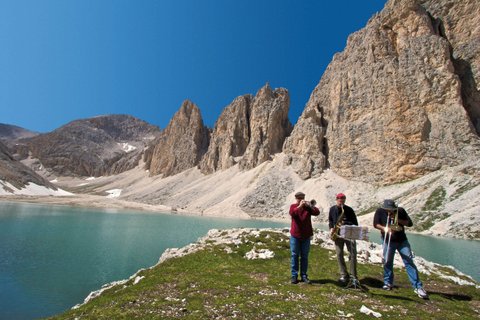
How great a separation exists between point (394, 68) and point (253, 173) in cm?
6454

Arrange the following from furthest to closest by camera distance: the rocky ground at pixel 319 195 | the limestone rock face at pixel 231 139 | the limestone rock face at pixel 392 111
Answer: the limestone rock face at pixel 231 139
the limestone rock face at pixel 392 111
the rocky ground at pixel 319 195

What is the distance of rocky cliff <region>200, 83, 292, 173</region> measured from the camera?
473 ft

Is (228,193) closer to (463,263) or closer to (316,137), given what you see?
(316,137)

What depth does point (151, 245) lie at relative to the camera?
3512cm

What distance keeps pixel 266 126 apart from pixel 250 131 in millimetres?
17381

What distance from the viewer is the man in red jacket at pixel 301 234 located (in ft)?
38.5

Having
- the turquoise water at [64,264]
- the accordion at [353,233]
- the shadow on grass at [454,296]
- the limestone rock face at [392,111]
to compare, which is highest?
the limestone rock face at [392,111]

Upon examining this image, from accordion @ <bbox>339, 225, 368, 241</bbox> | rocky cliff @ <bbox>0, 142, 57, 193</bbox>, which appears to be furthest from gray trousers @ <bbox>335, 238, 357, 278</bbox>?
rocky cliff @ <bbox>0, 142, 57, 193</bbox>

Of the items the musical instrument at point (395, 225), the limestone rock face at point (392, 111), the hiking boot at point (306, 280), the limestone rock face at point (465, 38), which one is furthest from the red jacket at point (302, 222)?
the limestone rock face at point (465, 38)

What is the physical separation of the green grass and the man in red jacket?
647mm

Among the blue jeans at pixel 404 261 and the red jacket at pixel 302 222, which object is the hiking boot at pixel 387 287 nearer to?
the blue jeans at pixel 404 261

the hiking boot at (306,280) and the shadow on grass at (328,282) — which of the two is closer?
the hiking boot at (306,280)

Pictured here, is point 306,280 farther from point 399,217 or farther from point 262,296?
point 399,217

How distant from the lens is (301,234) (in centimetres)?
1179
